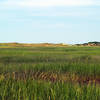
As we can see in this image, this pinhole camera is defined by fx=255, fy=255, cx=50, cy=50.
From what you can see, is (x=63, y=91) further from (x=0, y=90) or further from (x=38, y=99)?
(x=0, y=90)

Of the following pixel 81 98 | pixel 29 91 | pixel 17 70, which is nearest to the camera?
pixel 81 98

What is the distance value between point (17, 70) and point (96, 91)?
16.5 ft

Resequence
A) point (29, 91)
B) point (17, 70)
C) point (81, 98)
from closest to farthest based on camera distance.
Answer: point (81, 98)
point (29, 91)
point (17, 70)

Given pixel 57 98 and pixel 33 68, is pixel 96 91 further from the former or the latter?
pixel 33 68

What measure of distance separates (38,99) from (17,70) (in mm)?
4866

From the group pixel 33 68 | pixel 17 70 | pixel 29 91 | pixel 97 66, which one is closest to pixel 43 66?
pixel 33 68

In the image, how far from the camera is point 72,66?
947cm

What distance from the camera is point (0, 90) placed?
505 centimetres

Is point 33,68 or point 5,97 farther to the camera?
point 33,68

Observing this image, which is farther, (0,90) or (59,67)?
(59,67)

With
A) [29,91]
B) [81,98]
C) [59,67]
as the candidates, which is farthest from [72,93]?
[59,67]

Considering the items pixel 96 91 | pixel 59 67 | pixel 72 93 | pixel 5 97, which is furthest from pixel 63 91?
pixel 59 67

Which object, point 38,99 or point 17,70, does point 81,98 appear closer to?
point 38,99

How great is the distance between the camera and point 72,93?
4.73m
